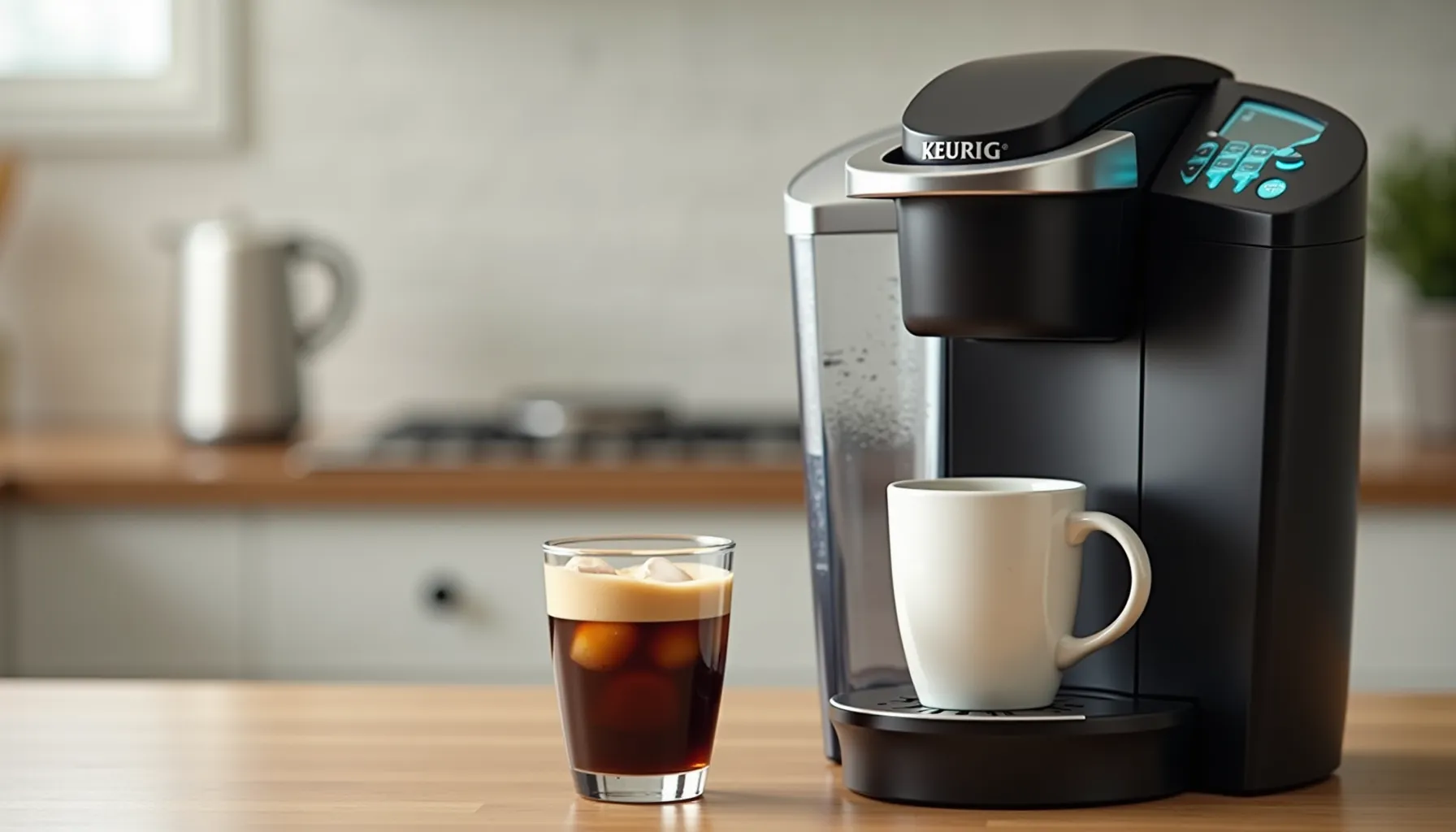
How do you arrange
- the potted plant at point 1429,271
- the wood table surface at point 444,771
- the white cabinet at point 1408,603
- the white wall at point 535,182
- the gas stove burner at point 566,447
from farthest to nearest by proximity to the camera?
the white wall at point 535,182 < the potted plant at point 1429,271 < the gas stove burner at point 566,447 < the white cabinet at point 1408,603 < the wood table surface at point 444,771

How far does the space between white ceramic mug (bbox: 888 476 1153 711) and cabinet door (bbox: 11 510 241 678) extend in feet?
4.61

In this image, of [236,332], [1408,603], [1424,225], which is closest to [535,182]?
[236,332]

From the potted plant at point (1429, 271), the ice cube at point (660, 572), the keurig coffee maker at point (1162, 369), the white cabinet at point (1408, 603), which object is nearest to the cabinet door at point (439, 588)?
the white cabinet at point (1408, 603)

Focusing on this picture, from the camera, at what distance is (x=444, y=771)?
82cm

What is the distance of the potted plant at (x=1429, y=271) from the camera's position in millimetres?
2262

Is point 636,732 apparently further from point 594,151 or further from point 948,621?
point 594,151

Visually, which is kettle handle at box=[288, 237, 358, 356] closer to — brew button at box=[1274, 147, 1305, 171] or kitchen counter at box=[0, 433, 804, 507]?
kitchen counter at box=[0, 433, 804, 507]

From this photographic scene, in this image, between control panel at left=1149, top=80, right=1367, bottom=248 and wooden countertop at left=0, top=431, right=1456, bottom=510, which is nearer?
control panel at left=1149, top=80, right=1367, bottom=248

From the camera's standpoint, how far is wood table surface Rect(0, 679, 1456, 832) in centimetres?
73

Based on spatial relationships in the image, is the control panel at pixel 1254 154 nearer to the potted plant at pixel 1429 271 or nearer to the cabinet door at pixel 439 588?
the cabinet door at pixel 439 588

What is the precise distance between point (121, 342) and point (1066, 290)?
215 cm

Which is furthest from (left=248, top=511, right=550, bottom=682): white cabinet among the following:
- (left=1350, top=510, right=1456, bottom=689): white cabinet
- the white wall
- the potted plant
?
the potted plant

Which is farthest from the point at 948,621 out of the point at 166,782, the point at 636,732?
the point at 166,782

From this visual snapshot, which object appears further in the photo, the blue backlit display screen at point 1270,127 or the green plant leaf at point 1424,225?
the green plant leaf at point 1424,225
